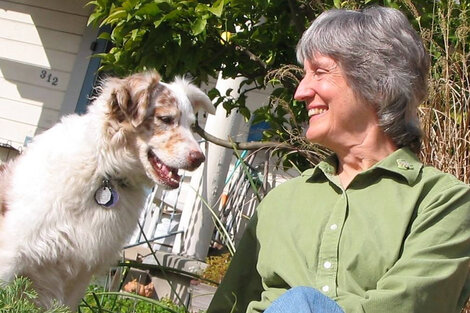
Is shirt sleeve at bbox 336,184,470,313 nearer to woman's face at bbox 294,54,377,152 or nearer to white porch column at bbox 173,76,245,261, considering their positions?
woman's face at bbox 294,54,377,152

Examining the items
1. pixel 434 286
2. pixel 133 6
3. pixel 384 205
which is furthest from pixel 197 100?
pixel 434 286

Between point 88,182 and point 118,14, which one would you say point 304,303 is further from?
point 118,14

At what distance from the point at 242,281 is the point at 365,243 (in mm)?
644

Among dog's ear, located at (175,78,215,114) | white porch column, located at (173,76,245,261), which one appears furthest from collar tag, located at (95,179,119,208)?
white porch column, located at (173,76,245,261)

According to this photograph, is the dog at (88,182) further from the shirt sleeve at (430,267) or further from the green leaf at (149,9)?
the shirt sleeve at (430,267)

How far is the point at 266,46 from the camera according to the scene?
439 cm

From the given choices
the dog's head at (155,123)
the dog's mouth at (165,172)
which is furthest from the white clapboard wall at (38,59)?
the dog's mouth at (165,172)

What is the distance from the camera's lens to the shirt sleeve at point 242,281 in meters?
2.90

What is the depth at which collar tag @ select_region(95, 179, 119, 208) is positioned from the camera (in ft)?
12.1

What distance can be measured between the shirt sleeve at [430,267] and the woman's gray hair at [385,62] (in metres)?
0.41

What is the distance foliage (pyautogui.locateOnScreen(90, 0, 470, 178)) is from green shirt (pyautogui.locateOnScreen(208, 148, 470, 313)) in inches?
31.0

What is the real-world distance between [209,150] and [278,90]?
290 cm

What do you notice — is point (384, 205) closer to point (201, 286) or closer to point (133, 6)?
point (133, 6)

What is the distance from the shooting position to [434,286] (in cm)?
224
